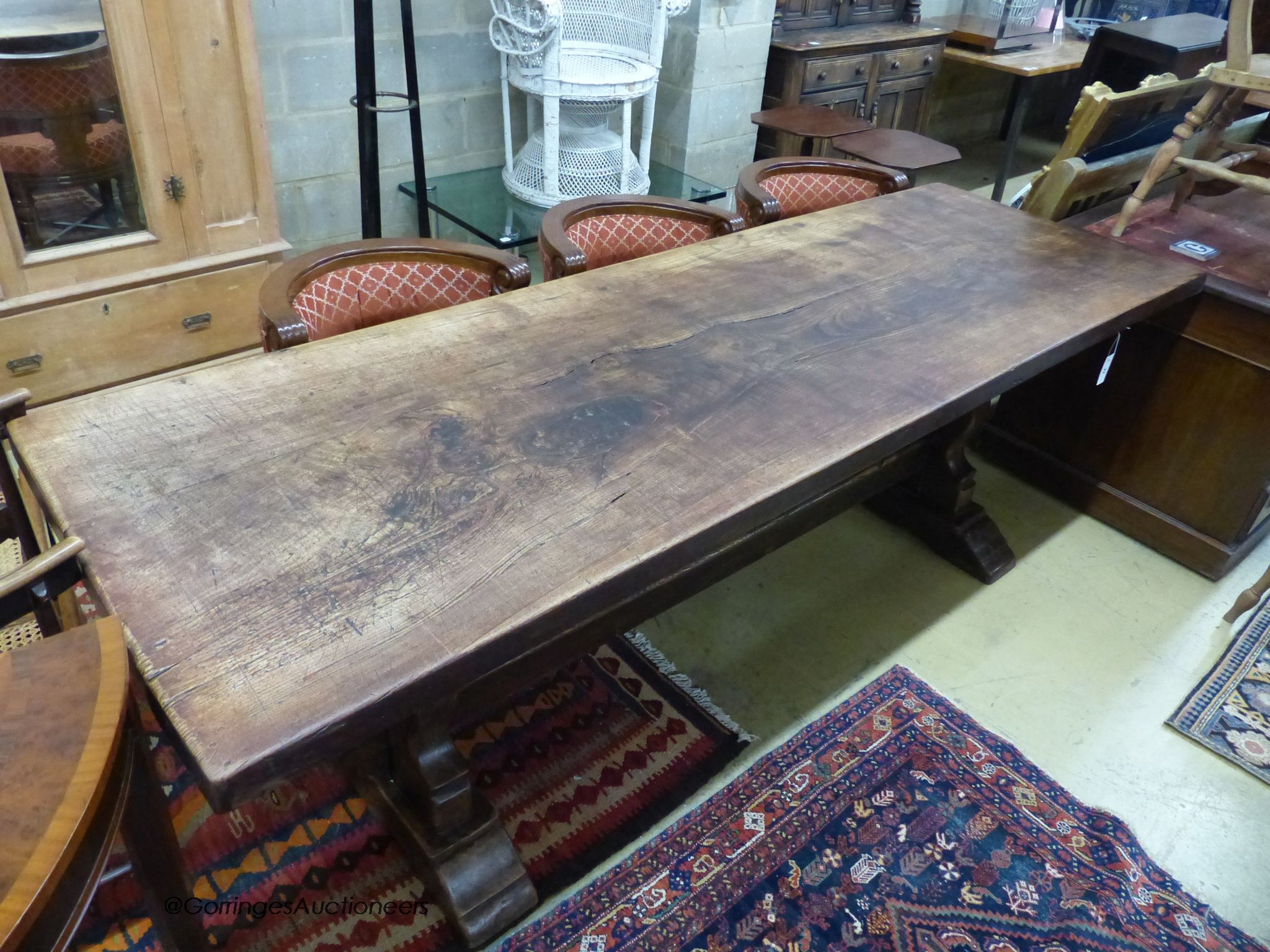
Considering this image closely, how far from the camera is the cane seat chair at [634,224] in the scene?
1.93 m

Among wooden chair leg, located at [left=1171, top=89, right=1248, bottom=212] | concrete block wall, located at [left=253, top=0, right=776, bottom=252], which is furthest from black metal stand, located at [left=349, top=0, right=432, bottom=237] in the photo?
wooden chair leg, located at [left=1171, top=89, right=1248, bottom=212]

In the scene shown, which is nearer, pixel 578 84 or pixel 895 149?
pixel 578 84

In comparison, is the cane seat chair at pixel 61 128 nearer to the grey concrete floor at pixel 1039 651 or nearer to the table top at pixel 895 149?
the grey concrete floor at pixel 1039 651

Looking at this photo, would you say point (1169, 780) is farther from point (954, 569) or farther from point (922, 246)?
point (922, 246)

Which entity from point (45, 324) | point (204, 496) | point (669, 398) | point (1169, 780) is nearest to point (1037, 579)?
point (1169, 780)

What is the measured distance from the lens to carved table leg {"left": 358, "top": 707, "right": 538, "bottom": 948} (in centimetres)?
127

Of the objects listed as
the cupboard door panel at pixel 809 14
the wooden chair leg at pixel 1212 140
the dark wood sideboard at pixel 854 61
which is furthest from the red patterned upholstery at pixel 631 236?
the cupboard door panel at pixel 809 14

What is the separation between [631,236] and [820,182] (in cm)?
62

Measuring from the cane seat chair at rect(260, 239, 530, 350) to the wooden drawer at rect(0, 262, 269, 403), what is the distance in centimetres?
79

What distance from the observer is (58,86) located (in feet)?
Result: 6.23

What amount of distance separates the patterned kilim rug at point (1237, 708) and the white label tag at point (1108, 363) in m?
0.65

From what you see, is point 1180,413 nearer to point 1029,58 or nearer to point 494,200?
point 494,200

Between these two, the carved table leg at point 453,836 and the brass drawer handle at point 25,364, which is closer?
the carved table leg at point 453,836

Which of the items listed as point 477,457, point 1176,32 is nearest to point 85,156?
point 477,457
